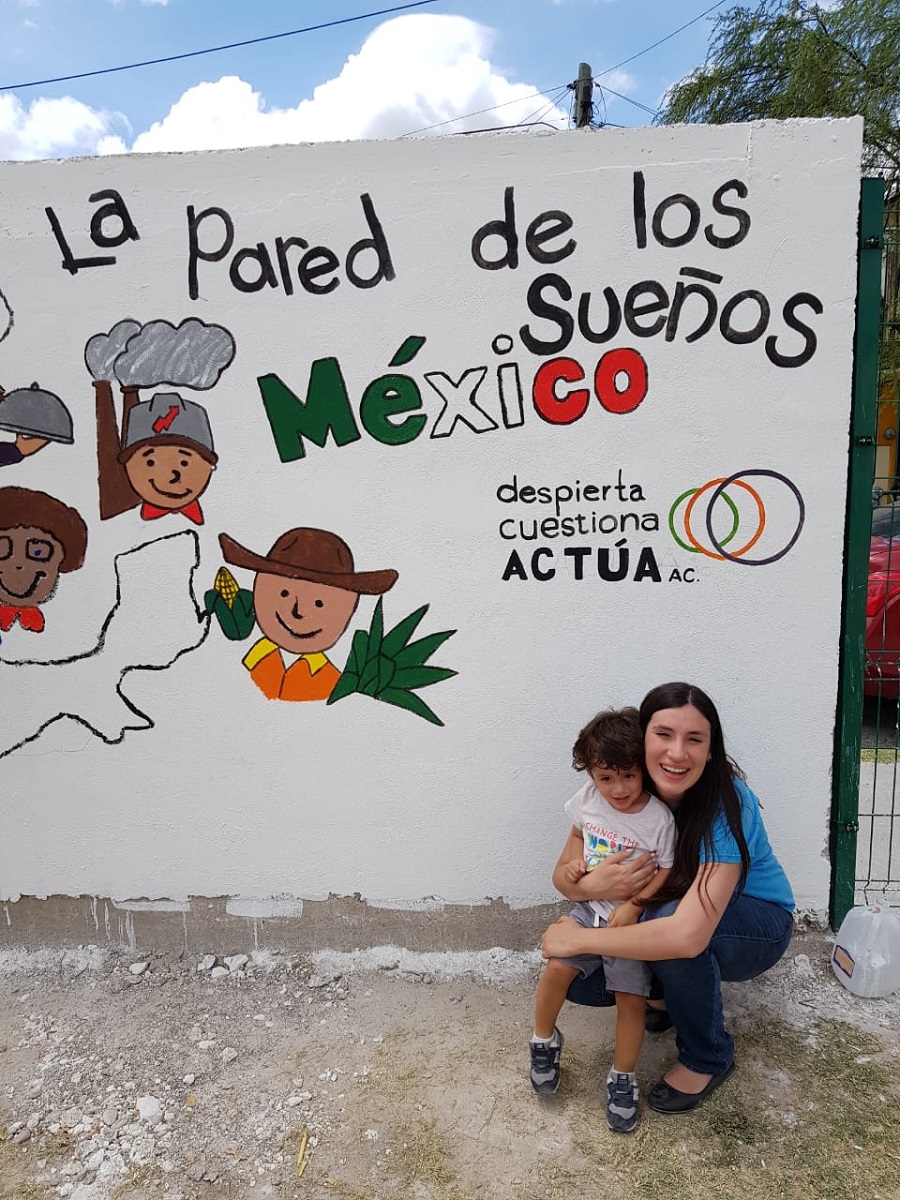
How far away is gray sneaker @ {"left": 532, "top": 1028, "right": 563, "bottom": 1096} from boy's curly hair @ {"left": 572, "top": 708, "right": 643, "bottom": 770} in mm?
738

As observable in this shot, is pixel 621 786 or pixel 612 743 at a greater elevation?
pixel 612 743

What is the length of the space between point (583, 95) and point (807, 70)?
502 centimetres

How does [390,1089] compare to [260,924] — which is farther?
[260,924]

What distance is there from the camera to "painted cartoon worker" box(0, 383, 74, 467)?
2670mm

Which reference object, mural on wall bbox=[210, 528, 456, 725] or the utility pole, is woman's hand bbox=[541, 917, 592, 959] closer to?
mural on wall bbox=[210, 528, 456, 725]

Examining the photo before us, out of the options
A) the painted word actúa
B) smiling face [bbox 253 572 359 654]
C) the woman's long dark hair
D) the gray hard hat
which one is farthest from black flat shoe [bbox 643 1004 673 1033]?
A: the gray hard hat

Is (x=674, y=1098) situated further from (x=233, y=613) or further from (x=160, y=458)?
(x=160, y=458)

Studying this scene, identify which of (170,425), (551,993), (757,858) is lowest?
(551,993)

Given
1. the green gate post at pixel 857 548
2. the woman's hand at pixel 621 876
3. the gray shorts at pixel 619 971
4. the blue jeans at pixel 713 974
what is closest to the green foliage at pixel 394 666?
the woman's hand at pixel 621 876

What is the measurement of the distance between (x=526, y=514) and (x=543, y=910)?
1.28 metres

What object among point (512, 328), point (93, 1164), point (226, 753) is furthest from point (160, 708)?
point (512, 328)

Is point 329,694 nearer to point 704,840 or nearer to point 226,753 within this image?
point 226,753

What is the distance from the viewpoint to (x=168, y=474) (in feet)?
8.73

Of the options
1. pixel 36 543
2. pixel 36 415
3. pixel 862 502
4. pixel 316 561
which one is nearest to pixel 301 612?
pixel 316 561
